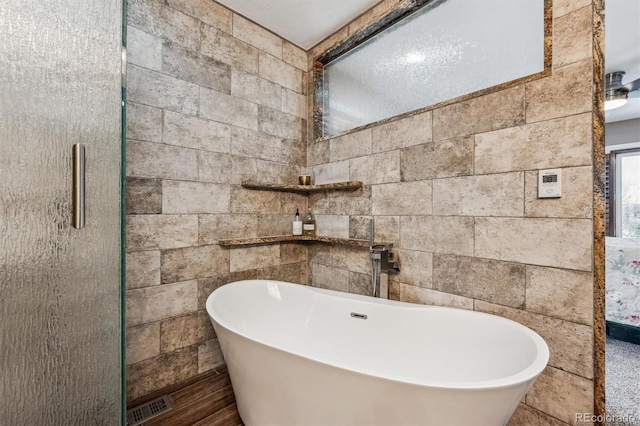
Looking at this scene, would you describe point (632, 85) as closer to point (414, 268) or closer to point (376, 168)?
point (376, 168)

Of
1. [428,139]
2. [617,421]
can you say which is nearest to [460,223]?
[428,139]

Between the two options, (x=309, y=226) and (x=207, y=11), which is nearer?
(x=207, y=11)

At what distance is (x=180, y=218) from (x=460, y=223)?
1.73 metres

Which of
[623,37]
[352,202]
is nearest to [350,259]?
[352,202]

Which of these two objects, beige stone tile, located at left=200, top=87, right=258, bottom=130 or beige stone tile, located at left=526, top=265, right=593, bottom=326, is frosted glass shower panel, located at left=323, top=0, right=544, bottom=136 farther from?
beige stone tile, located at left=526, top=265, right=593, bottom=326

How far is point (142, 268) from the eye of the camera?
1.61m

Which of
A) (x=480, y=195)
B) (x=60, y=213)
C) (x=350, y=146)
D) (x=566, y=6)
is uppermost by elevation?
(x=566, y=6)

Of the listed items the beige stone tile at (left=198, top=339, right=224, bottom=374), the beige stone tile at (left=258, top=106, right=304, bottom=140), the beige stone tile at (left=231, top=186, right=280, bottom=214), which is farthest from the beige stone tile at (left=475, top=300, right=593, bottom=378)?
the beige stone tile at (left=258, top=106, right=304, bottom=140)

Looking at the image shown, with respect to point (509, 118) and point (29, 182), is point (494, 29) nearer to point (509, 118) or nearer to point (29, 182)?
point (509, 118)

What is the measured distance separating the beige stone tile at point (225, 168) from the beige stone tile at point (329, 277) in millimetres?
953

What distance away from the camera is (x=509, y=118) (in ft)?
4.47

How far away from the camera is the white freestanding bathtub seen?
842 millimetres

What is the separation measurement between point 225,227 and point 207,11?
1.52 meters

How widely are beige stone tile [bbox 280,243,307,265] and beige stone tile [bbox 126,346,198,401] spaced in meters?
0.90
